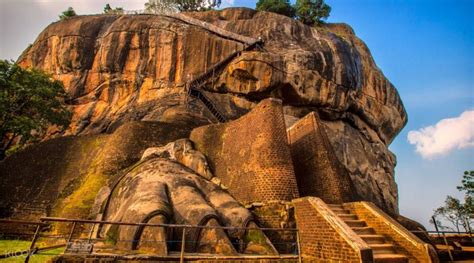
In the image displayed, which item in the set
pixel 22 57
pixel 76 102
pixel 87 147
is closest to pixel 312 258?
pixel 87 147

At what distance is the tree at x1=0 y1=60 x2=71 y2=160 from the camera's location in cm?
1639

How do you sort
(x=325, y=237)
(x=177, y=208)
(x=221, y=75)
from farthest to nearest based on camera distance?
(x=221, y=75), (x=177, y=208), (x=325, y=237)

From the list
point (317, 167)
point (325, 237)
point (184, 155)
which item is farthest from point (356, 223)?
point (184, 155)

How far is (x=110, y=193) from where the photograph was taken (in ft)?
35.9

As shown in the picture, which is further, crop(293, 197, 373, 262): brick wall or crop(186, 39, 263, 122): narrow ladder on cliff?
crop(186, 39, 263, 122): narrow ladder on cliff

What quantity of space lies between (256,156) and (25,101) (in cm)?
1537

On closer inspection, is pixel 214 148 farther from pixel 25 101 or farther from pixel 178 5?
pixel 178 5

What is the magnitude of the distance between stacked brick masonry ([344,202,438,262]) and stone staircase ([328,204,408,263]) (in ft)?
0.38

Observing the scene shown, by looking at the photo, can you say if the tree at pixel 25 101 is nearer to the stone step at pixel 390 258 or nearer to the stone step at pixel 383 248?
the stone step at pixel 383 248

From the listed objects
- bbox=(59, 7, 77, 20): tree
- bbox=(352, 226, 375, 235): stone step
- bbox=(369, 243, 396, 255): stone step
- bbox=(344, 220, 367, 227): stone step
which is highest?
bbox=(59, 7, 77, 20): tree

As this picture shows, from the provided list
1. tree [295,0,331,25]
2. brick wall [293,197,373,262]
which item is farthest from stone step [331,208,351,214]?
tree [295,0,331,25]

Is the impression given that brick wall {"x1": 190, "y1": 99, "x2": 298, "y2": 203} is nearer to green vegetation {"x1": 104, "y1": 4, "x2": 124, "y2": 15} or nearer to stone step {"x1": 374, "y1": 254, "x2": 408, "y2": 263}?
stone step {"x1": 374, "y1": 254, "x2": 408, "y2": 263}

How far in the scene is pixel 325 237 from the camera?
675cm

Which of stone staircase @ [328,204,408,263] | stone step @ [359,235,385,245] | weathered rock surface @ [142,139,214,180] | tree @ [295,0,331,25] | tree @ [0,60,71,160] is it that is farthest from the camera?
tree @ [295,0,331,25]
